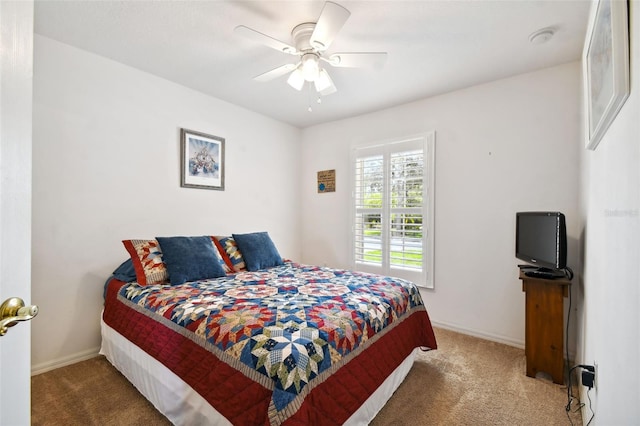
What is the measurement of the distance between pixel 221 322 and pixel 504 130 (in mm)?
2988

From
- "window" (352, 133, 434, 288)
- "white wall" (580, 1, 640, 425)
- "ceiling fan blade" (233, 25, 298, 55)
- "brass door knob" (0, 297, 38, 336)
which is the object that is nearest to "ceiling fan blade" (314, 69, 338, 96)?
"ceiling fan blade" (233, 25, 298, 55)

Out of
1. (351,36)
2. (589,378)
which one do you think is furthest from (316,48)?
(589,378)

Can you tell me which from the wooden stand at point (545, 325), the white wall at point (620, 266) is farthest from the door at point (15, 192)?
the wooden stand at point (545, 325)

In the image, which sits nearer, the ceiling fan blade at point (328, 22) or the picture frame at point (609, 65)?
the picture frame at point (609, 65)

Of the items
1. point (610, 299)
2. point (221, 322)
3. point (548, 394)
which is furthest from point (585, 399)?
point (221, 322)

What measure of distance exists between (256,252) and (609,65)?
278 centimetres

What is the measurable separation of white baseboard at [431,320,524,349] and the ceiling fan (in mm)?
2681

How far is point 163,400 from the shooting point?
1.71m

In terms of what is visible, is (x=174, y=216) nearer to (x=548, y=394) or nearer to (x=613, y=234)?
(x=613, y=234)

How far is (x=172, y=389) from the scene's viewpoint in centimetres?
164

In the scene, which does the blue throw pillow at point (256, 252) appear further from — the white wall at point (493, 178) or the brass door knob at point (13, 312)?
the brass door knob at point (13, 312)

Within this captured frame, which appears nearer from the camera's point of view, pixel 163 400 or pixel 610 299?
pixel 610 299

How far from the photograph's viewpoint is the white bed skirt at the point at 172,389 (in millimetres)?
1475

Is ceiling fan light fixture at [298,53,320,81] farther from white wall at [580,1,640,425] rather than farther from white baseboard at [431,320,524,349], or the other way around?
white baseboard at [431,320,524,349]
